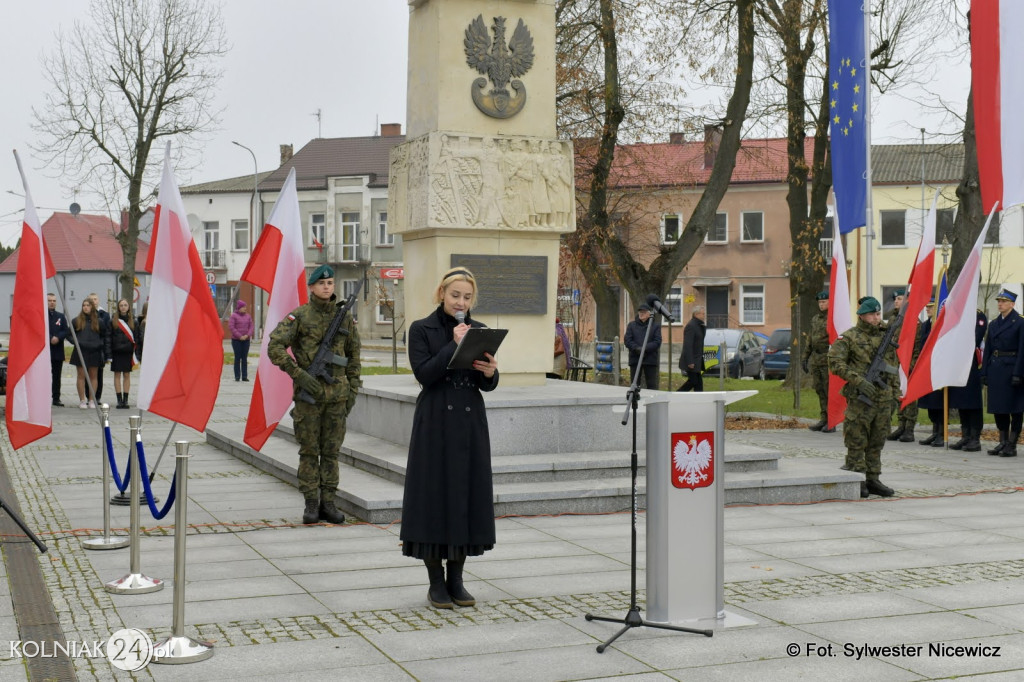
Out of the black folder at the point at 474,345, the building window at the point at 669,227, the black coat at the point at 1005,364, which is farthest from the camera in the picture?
the building window at the point at 669,227

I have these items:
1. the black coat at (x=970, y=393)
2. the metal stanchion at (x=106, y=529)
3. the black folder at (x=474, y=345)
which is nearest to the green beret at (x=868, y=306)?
the black coat at (x=970, y=393)

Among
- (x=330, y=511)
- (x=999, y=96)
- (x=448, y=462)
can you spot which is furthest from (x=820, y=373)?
(x=448, y=462)

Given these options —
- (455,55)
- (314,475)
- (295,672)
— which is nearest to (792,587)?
(295,672)

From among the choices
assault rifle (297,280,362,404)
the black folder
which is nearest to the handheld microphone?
the black folder

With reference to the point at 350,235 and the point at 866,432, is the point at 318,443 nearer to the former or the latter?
the point at 866,432

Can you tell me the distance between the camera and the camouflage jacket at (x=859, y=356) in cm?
1141

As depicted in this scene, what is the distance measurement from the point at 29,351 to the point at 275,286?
209cm

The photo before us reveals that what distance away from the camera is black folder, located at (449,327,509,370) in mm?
6492

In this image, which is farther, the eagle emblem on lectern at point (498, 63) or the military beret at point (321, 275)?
the eagle emblem on lectern at point (498, 63)

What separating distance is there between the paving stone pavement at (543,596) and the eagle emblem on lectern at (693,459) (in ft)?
2.55

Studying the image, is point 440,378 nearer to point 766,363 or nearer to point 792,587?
point 792,587

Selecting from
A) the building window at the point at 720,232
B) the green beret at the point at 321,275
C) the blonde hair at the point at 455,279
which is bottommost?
the blonde hair at the point at 455,279

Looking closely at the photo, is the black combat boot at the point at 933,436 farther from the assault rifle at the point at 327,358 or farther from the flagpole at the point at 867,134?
the assault rifle at the point at 327,358

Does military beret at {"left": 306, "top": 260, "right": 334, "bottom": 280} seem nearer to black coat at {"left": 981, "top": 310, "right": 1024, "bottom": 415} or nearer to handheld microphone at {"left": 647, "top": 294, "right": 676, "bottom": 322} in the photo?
handheld microphone at {"left": 647, "top": 294, "right": 676, "bottom": 322}
